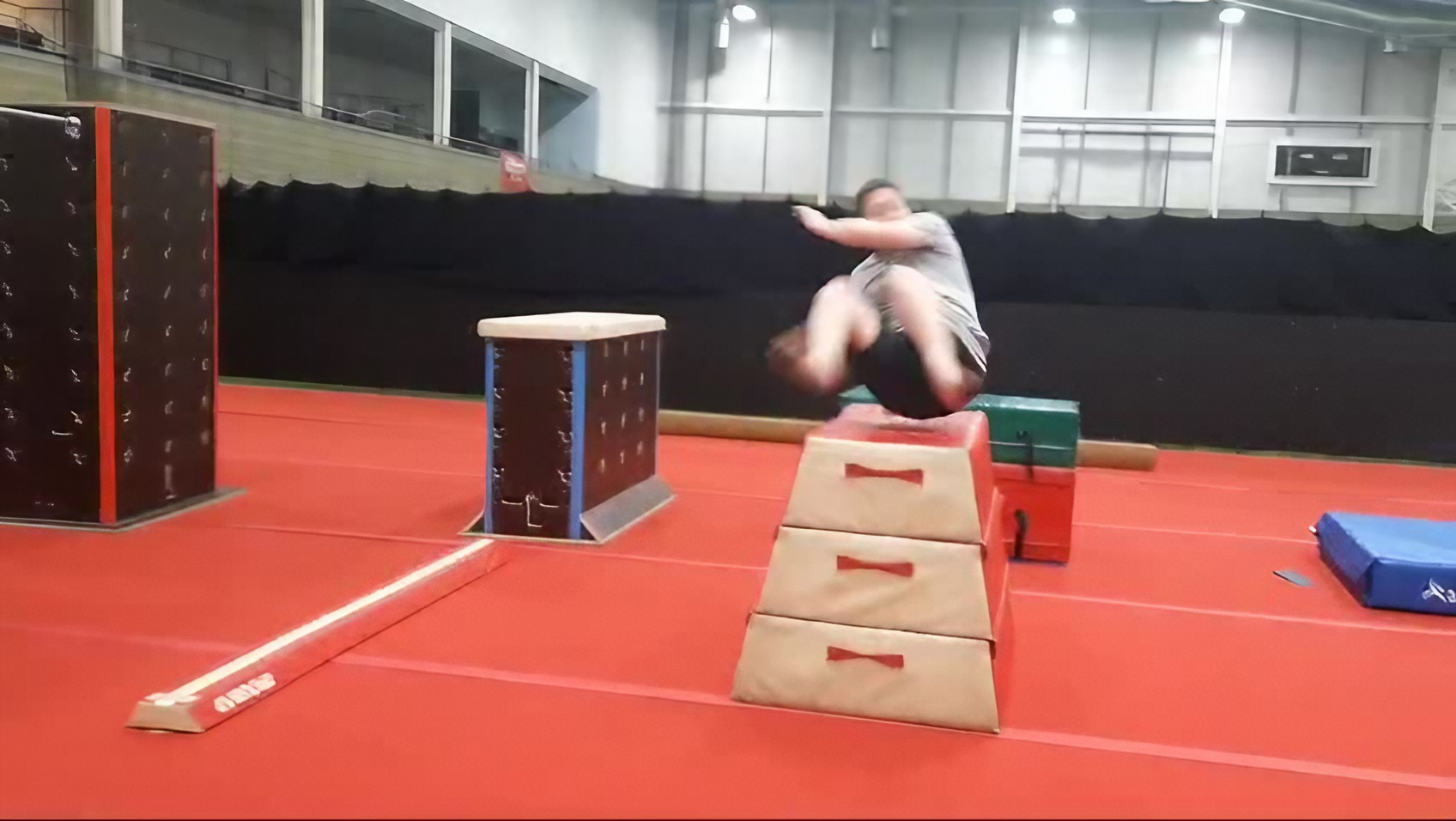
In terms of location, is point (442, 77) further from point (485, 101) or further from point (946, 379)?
point (946, 379)

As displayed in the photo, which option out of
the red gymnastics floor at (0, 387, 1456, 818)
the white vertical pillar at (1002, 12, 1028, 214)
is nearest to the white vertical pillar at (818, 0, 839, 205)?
the white vertical pillar at (1002, 12, 1028, 214)

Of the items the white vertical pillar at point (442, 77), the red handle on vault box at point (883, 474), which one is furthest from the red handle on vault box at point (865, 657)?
the white vertical pillar at point (442, 77)

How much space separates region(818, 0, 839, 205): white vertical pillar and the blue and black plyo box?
987 centimetres

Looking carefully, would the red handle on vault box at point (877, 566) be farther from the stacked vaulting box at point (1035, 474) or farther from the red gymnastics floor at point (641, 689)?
the stacked vaulting box at point (1035, 474)

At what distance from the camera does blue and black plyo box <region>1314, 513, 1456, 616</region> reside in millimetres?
2750

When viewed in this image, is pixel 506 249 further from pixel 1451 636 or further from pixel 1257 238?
pixel 1451 636

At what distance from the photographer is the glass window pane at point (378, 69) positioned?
7.73 meters

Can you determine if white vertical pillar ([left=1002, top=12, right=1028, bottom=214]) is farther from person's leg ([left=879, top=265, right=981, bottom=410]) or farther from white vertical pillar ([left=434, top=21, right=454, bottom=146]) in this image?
person's leg ([left=879, top=265, right=981, bottom=410])

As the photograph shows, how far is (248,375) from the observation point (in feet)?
21.4

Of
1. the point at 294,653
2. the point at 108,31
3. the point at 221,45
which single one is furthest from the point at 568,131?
the point at 294,653

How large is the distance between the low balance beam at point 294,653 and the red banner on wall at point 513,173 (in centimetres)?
775

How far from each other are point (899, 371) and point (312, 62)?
20.7 ft

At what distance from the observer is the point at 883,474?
199cm

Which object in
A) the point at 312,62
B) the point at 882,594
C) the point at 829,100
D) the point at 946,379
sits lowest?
the point at 882,594
